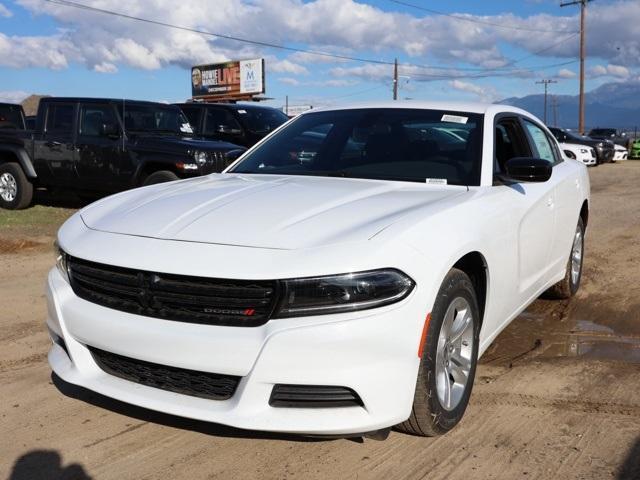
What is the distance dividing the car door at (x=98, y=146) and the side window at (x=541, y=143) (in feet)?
22.1

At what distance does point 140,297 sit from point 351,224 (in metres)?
0.96

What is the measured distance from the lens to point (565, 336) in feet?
16.7

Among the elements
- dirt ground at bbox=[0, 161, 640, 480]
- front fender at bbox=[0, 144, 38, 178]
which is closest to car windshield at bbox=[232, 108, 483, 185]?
dirt ground at bbox=[0, 161, 640, 480]

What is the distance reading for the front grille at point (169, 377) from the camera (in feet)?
9.37

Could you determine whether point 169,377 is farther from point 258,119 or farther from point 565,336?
point 258,119

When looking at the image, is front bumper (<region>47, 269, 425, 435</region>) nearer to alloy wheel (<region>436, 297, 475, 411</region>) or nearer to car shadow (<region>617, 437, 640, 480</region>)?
alloy wheel (<region>436, 297, 475, 411</region>)

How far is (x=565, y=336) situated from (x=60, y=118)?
29.0ft

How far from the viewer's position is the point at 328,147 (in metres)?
4.71

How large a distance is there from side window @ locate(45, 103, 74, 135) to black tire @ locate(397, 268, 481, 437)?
9.19 m

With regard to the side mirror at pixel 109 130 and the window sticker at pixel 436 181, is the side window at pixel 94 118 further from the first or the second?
the window sticker at pixel 436 181

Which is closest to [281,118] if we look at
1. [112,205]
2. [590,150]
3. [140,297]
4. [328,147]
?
[328,147]

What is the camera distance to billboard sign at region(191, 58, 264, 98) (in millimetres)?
48781

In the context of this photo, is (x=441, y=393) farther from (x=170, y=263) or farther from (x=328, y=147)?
(x=328, y=147)

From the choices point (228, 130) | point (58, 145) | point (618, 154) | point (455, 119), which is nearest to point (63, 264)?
point (455, 119)
